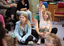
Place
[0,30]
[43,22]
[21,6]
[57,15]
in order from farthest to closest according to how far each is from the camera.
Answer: [57,15] → [21,6] → [43,22] → [0,30]

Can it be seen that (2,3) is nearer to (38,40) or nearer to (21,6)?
(21,6)

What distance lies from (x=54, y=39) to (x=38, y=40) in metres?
1.10

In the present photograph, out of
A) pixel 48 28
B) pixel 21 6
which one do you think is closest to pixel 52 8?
pixel 21 6

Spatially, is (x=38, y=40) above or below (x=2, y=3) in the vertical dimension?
below

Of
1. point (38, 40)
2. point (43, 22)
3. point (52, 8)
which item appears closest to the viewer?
point (43, 22)

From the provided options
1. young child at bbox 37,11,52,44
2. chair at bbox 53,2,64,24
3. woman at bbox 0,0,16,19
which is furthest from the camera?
chair at bbox 53,2,64,24

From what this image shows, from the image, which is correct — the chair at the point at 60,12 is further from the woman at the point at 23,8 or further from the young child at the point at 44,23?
the young child at the point at 44,23

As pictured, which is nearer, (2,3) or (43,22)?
(43,22)

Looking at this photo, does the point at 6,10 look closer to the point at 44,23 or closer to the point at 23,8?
the point at 23,8

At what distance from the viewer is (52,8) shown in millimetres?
3527

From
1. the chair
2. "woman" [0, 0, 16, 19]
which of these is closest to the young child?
"woman" [0, 0, 16, 19]

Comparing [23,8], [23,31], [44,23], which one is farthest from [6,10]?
[44,23]

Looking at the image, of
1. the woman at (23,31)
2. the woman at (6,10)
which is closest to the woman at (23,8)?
the woman at (6,10)

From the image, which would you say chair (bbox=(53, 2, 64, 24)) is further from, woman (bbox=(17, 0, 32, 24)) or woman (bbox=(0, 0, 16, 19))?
woman (bbox=(0, 0, 16, 19))
